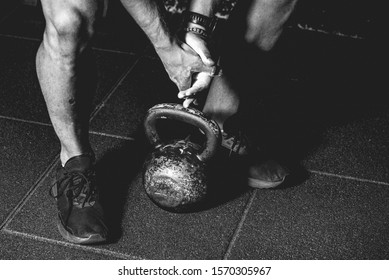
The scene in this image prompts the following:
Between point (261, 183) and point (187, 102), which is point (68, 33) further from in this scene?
point (261, 183)

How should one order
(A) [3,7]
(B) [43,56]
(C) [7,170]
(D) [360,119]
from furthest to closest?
(A) [3,7] < (D) [360,119] < (C) [7,170] < (B) [43,56]

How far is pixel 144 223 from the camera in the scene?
229cm

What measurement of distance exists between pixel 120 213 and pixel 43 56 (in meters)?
0.66

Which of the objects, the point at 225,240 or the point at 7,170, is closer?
the point at 225,240

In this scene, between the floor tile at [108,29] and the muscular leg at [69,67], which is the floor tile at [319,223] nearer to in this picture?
the muscular leg at [69,67]

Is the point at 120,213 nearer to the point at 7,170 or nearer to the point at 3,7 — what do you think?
the point at 7,170

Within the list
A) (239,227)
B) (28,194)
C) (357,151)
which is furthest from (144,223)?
(357,151)

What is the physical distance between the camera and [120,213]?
7.64ft

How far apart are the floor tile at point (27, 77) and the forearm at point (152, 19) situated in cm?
82

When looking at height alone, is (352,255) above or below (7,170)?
above

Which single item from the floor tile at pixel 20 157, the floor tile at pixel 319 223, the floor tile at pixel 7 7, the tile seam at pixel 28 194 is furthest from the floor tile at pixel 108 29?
the floor tile at pixel 319 223

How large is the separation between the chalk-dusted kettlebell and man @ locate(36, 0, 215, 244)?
160 mm

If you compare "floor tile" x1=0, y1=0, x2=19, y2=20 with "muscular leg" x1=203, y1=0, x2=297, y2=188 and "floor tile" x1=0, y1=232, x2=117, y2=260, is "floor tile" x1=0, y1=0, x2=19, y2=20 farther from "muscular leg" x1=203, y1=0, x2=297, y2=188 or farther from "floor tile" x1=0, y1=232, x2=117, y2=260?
"floor tile" x1=0, y1=232, x2=117, y2=260

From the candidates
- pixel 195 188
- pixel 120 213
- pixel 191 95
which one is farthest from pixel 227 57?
pixel 120 213
